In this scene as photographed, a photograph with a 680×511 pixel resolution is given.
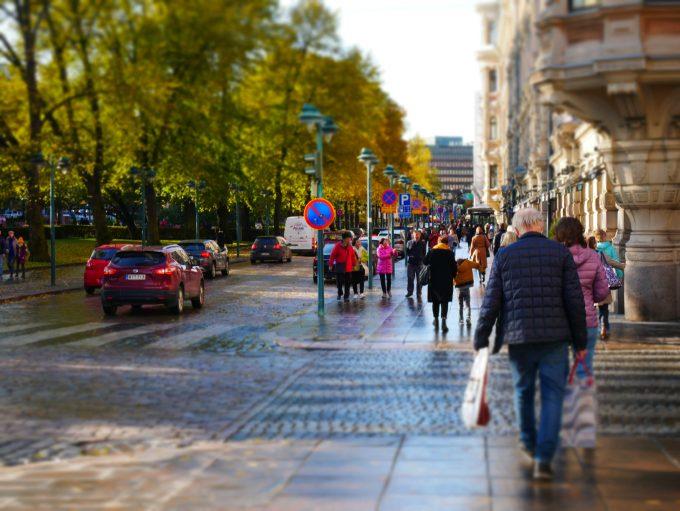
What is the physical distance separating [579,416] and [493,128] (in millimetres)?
115955

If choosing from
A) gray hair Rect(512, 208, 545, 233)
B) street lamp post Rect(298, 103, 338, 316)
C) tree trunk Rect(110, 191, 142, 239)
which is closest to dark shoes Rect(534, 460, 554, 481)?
gray hair Rect(512, 208, 545, 233)

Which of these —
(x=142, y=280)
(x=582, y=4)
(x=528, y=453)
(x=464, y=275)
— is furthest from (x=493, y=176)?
(x=528, y=453)

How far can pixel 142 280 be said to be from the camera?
23.6 metres

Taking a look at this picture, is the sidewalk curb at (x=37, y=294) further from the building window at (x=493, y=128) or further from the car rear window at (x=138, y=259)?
the building window at (x=493, y=128)

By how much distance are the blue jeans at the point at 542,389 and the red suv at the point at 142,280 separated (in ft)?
54.2

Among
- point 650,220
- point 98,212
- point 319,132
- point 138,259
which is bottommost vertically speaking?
point 138,259

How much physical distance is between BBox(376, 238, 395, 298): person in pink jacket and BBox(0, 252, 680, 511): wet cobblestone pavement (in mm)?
10103

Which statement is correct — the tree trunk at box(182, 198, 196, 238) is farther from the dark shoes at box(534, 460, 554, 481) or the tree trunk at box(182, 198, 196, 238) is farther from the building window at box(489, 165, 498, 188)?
the dark shoes at box(534, 460, 554, 481)

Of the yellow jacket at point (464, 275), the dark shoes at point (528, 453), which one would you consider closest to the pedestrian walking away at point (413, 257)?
the yellow jacket at point (464, 275)

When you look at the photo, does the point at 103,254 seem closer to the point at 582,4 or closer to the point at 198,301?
the point at 198,301

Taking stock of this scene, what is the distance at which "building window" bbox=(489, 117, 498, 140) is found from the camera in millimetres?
120188

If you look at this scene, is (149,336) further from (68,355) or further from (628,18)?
(628,18)

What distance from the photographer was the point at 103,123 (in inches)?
1358

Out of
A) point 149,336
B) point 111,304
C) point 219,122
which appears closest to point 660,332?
point 149,336
